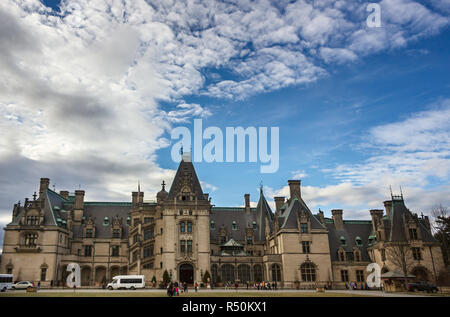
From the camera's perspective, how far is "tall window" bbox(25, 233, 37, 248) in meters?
61.4

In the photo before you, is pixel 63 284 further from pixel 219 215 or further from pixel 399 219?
pixel 399 219

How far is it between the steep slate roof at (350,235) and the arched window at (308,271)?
565 cm

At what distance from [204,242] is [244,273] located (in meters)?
9.04

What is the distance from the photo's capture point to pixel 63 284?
205 ft

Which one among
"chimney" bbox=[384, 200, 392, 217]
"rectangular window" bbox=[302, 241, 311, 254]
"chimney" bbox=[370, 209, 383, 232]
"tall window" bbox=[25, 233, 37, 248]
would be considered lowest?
"rectangular window" bbox=[302, 241, 311, 254]

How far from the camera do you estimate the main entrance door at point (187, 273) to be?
56.3m

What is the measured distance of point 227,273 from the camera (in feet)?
197

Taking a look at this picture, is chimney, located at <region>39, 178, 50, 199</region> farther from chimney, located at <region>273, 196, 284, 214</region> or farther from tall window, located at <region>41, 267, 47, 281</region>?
chimney, located at <region>273, 196, 284, 214</region>

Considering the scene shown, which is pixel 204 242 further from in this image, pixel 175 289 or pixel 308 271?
pixel 175 289

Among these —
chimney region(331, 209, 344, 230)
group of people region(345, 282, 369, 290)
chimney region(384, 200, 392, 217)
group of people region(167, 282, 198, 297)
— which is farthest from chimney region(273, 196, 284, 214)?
group of people region(167, 282, 198, 297)

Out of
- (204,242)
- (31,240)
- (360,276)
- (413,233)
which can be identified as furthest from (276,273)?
(31,240)

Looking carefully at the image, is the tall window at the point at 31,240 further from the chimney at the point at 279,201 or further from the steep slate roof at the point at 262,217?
the chimney at the point at 279,201

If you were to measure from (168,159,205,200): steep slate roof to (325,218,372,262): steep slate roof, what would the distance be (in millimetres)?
24010
